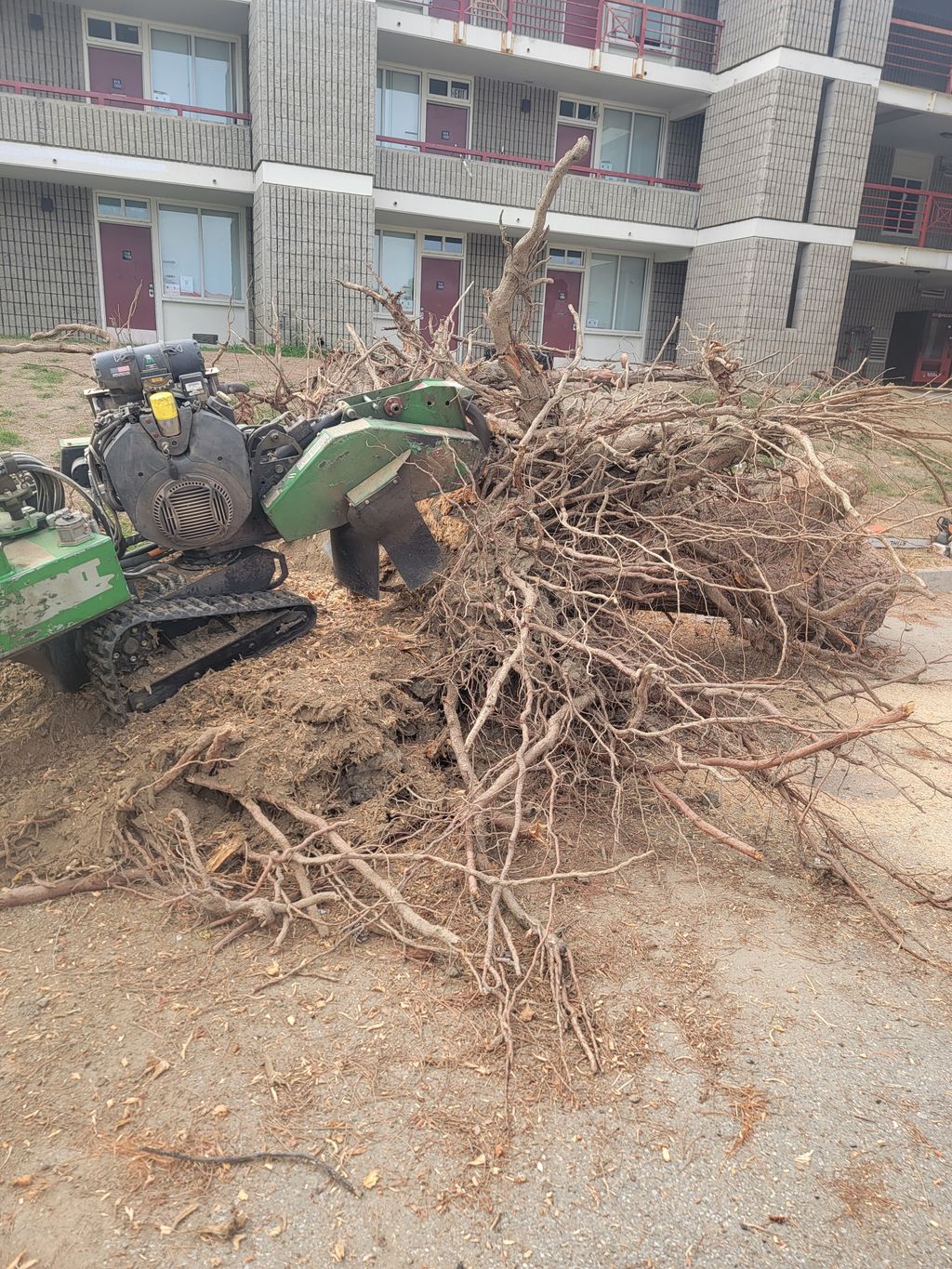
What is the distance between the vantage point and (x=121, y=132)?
14.8 metres

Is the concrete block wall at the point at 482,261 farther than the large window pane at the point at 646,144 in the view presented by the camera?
No

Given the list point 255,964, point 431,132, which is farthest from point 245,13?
point 255,964

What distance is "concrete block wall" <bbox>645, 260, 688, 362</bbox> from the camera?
20609mm

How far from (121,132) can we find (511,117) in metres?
8.05

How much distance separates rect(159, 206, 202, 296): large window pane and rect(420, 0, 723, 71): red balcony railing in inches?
236

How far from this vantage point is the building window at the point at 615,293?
20.2m

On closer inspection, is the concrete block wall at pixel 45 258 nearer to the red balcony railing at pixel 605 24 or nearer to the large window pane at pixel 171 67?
the large window pane at pixel 171 67

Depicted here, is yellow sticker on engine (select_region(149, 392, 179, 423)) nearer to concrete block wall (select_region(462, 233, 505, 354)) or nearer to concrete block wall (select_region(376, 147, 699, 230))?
concrete block wall (select_region(376, 147, 699, 230))

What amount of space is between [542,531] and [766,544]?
74.9 inches

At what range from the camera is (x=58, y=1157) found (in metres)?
2.28

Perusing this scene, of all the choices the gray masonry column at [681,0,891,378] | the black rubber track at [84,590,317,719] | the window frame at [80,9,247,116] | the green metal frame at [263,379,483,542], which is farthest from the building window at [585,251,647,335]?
the black rubber track at [84,590,317,719]

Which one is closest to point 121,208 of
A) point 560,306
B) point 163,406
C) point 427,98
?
point 427,98

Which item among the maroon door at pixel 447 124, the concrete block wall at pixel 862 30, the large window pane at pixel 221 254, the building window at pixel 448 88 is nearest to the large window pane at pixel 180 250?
the large window pane at pixel 221 254

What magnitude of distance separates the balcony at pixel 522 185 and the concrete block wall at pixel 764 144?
0.95m
